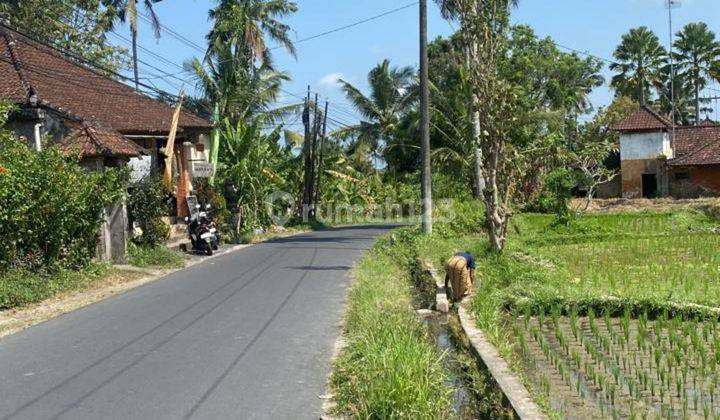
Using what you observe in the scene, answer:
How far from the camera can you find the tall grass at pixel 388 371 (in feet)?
22.7

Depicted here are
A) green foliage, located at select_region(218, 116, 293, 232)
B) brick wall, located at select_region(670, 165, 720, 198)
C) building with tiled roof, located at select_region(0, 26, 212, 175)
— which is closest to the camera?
building with tiled roof, located at select_region(0, 26, 212, 175)

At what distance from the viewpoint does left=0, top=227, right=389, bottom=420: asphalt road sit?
7.55m

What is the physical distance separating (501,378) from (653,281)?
26.9ft

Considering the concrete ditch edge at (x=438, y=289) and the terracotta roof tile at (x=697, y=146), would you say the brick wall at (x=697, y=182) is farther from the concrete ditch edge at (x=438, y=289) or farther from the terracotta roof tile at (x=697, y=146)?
the concrete ditch edge at (x=438, y=289)

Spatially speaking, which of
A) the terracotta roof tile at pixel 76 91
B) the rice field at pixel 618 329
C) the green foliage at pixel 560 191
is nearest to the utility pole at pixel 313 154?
the terracotta roof tile at pixel 76 91

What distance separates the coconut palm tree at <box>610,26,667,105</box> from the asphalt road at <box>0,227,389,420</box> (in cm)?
5439

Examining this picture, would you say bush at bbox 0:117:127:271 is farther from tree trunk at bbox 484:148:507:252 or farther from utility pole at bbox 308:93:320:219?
utility pole at bbox 308:93:320:219

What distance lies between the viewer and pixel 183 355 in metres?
9.69

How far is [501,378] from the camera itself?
26.8 feet

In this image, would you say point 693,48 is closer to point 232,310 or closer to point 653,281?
point 653,281

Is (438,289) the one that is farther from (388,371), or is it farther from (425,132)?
(425,132)

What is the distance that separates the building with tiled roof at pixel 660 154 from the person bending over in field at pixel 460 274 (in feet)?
108

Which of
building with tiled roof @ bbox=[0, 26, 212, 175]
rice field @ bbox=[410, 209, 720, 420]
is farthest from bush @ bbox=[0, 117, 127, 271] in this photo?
rice field @ bbox=[410, 209, 720, 420]

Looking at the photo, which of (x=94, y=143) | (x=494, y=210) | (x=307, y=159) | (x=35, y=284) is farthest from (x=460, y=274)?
(x=307, y=159)
